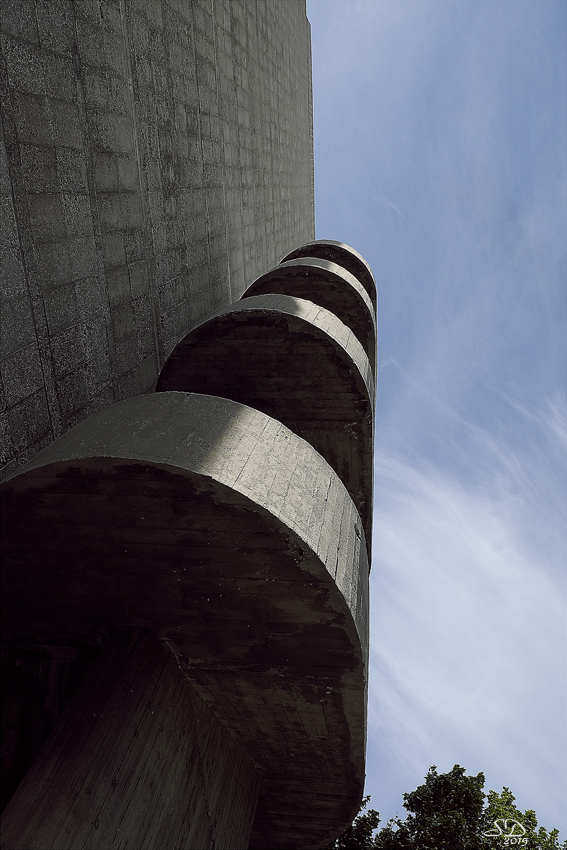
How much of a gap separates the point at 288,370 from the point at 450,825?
38.8ft

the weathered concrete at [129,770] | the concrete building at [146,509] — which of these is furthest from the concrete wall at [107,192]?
the weathered concrete at [129,770]

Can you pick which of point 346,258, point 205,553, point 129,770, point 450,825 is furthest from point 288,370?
point 450,825

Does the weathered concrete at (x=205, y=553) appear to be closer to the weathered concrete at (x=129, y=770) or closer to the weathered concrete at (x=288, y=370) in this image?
the weathered concrete at (x=129, y=770)

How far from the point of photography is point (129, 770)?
10.9ft

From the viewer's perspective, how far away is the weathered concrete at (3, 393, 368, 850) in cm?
313

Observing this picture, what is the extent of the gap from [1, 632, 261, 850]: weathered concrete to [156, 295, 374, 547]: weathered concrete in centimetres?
313

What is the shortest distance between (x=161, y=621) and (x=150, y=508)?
98 centimetres

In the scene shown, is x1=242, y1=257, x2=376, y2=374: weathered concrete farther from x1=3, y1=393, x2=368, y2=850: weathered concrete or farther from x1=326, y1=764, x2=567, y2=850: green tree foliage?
x1=326, y1=764, x2=567, y2=850: green tree foliage

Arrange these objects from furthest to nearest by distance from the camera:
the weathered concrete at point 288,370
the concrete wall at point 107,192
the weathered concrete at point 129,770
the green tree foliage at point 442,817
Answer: the green tree foliage at point 442,817, the weathered concrete at point 288,370, the concrete wall at point 107,192, the weathered concrete at point 129,770

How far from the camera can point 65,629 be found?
3840 mm

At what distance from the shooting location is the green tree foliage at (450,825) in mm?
12008

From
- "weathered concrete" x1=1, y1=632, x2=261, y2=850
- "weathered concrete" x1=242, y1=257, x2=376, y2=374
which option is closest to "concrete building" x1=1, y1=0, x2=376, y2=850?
"weathered concrete" x1=1, y1=632, x2=261, y2=850

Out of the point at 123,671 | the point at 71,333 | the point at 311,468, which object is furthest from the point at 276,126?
the point at 123,671

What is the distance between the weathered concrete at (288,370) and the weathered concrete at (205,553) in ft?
7.55
